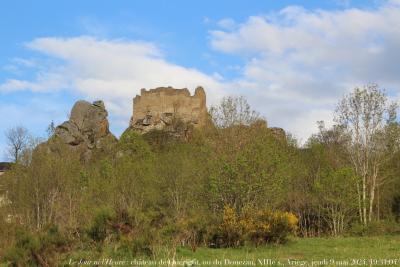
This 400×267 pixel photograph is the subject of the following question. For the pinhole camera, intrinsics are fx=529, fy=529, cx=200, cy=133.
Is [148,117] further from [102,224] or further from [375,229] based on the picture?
[102,224]

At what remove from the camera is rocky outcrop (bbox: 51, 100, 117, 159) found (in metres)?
72.7

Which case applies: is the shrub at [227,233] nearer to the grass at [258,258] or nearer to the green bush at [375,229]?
the grass at [258,258]

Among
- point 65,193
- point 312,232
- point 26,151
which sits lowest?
point 312,232

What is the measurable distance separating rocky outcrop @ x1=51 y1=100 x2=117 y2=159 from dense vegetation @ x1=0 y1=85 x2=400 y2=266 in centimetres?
2538

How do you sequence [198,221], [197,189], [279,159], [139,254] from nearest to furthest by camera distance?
[139,254] < [198,221] < [279,159] < [197,189]

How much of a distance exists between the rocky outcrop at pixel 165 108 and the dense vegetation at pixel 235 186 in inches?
1799

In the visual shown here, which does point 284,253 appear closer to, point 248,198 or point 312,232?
point 248,198

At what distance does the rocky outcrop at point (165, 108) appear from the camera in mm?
96000

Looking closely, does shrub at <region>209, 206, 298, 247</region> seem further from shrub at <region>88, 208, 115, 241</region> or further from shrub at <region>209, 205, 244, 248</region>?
shrub at <region>88, 208, 115, 241</region>

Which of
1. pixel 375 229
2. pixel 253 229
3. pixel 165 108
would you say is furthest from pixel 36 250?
pixel 165 108

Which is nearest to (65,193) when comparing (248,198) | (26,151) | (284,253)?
(26,151)

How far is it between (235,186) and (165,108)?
2894 inches

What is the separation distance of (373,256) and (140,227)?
6.54 metres

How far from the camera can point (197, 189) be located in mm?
33438
